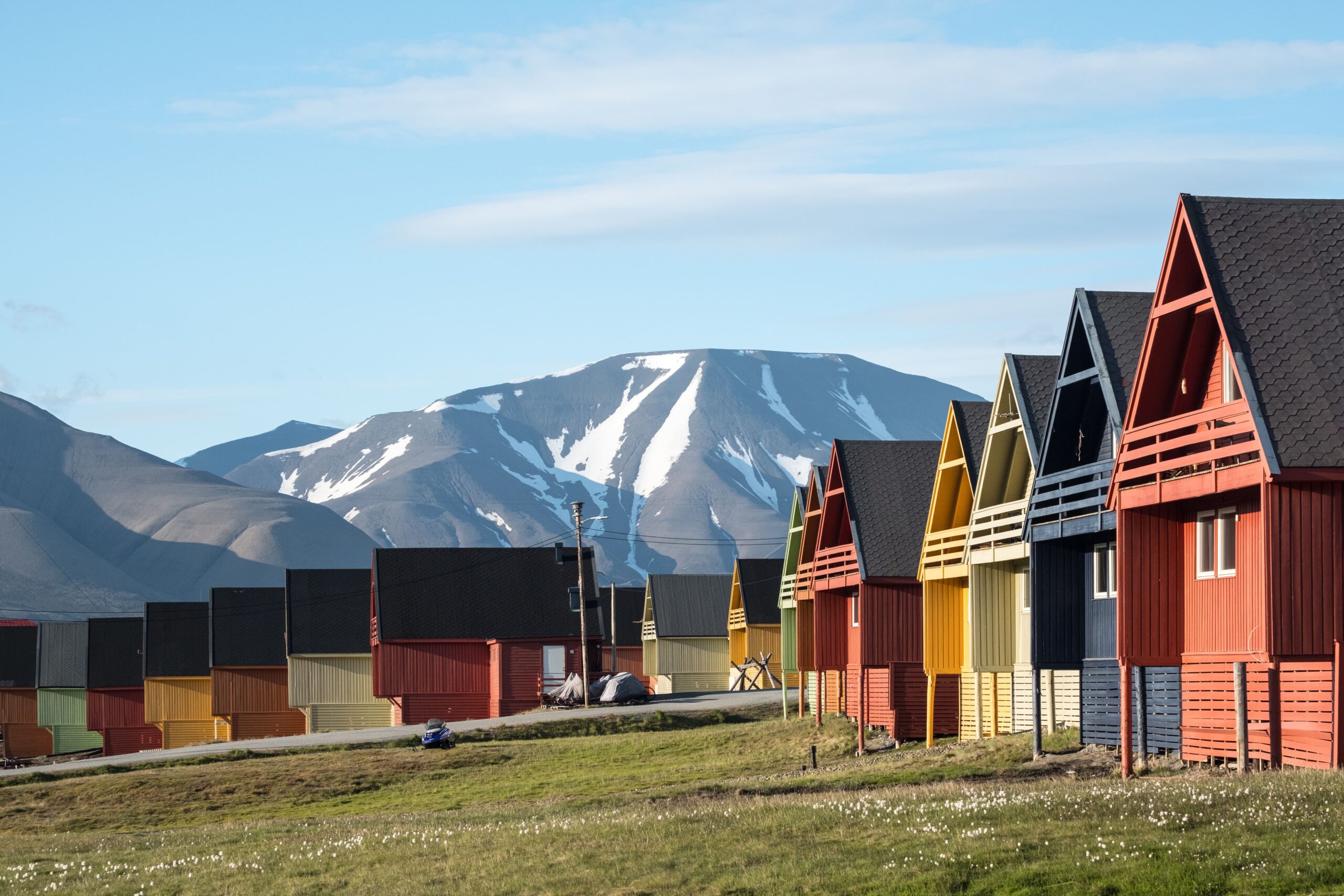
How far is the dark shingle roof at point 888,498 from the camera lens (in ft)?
136

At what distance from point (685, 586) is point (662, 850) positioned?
74.9 m

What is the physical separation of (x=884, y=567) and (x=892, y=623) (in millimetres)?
1446

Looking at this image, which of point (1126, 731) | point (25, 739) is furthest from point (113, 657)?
point (1126, 731)

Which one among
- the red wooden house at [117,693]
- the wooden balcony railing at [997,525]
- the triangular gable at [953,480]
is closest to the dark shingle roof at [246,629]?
the red wooden house at [117,693]

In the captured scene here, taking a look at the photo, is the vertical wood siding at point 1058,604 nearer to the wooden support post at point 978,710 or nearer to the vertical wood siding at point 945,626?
the wooden support post at point 978,710

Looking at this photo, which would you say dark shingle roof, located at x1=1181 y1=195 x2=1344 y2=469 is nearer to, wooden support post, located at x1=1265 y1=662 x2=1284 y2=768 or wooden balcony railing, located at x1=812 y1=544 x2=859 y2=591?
wooden support post, located at x1=1265 y1=662 x2=1284 y2=768

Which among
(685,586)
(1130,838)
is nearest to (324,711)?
(685,586)

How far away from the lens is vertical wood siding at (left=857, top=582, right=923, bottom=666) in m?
41.2

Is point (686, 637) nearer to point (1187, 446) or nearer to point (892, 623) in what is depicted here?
point (892, 623)

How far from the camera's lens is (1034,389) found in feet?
109

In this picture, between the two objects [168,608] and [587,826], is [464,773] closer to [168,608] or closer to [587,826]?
[587,826]

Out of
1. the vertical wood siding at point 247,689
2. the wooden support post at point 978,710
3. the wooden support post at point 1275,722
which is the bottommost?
the vertical wood siding at point 247,689

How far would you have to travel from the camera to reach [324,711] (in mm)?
74812

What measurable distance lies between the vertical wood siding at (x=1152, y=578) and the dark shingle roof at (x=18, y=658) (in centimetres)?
7953
